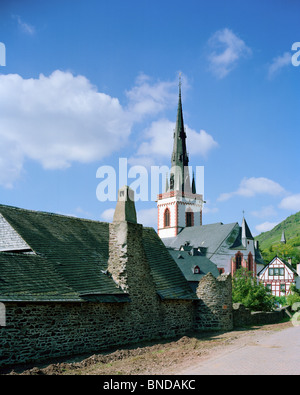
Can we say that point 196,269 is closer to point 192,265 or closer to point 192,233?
point 192,265

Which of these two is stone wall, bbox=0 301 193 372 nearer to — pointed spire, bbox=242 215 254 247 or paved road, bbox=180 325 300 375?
paved road, bbox=180 325 300 375

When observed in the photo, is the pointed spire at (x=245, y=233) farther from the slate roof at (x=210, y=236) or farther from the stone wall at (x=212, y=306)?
the stone wall at (x=212, y=306)

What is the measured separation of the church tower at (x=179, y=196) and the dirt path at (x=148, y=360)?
5471 cm

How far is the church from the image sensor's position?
40.0m

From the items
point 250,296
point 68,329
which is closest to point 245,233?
point 250,296

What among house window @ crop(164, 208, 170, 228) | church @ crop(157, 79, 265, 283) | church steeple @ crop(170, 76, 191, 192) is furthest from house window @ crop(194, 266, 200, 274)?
church steeple @ crop(170, 76, 191, 192)

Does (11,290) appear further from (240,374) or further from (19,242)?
(240,374)

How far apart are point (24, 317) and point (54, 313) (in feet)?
4.24

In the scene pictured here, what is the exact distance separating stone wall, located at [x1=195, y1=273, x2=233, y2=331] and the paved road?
4.95 m

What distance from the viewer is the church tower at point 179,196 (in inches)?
2894

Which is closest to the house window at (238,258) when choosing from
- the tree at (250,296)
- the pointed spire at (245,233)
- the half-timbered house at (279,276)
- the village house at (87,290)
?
the pointed spire at (245,233)

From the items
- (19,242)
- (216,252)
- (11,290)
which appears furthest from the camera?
(216,252)
